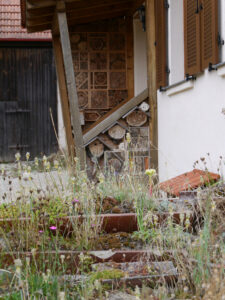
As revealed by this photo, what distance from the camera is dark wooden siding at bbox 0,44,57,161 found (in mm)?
13844

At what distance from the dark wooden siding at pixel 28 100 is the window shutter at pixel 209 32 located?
826 centimetres

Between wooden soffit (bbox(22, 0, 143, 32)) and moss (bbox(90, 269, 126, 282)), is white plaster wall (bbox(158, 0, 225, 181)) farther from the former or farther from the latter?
moss (bbox(90, 269, 126, 282))

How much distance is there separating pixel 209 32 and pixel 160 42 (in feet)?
7.44

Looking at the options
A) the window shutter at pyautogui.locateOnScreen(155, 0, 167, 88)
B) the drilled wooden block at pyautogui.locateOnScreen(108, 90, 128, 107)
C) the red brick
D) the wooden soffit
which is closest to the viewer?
the red brick

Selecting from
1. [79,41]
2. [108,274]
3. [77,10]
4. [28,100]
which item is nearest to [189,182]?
[108,274]

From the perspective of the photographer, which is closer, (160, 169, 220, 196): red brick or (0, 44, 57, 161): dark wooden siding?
(160, 169, 220, 196): red brick

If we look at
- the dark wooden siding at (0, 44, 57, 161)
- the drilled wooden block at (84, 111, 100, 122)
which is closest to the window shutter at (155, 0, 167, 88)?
the drilled wooden block at (84, 111, 100, 122)

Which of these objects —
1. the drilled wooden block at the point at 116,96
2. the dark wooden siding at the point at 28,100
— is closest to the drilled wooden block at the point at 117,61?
the drilled wooden block at the point at 116,96

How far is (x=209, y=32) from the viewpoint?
5.72 metres

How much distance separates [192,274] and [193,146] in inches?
142

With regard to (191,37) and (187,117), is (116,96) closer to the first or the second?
(187,117)

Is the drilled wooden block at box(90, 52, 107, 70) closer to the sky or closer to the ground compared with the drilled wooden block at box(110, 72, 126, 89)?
closer to the sky

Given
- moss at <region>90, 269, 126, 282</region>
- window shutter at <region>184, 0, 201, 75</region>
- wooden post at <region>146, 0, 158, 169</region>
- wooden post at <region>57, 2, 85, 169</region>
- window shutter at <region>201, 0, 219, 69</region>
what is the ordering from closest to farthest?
1. moss at <region>90, 269, 126, 282</region>
2. window shutter at <region>201, 0, 219, 69</region>
3. window shutter at <region>184, 0, 201, 75</region>
4. wooden post at <region>57, 2, 85, 169</region>
5. wooden post at <region>146, 0, 158, 169</region>

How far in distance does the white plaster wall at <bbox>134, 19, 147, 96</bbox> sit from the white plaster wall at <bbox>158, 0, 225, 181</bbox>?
230 centimetres
